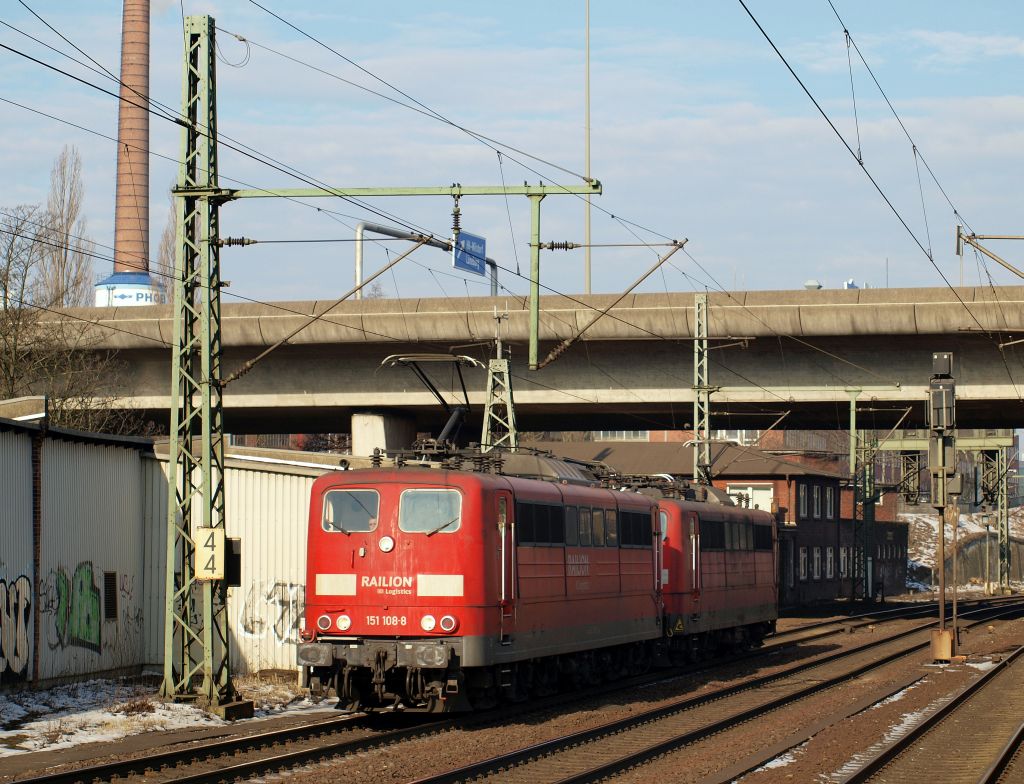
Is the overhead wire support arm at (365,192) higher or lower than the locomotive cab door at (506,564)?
higher

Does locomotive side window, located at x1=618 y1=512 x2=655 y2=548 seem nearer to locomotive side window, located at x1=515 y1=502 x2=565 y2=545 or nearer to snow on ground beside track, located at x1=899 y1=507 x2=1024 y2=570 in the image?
locomotive side window, located at x1=515 y1=502 x2=565 y2=545

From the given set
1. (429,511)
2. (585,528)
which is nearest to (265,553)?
(585,528)

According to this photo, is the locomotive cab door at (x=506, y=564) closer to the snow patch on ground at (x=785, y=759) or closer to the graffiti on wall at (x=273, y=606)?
the snow patch on ground at (x=785, y=759)

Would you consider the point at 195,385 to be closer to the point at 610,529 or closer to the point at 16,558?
the point at 16,558

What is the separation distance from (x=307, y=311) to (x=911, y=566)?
72726 mm

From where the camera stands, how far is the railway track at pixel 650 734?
47.3ft

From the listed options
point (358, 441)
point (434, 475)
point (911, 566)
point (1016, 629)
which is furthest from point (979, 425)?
point (911, 566)

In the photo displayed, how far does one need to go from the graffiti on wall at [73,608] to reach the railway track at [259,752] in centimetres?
553

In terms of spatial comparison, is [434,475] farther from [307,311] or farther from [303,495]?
[307,311]

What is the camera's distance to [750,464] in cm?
6456

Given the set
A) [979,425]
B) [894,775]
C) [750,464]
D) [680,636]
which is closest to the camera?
[894,775]

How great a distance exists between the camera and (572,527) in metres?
21.2

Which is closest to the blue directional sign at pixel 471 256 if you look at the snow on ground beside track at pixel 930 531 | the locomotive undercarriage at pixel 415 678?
the locomotive undercarriage at pixel 415 678

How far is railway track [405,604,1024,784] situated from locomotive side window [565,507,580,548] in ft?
9.15
